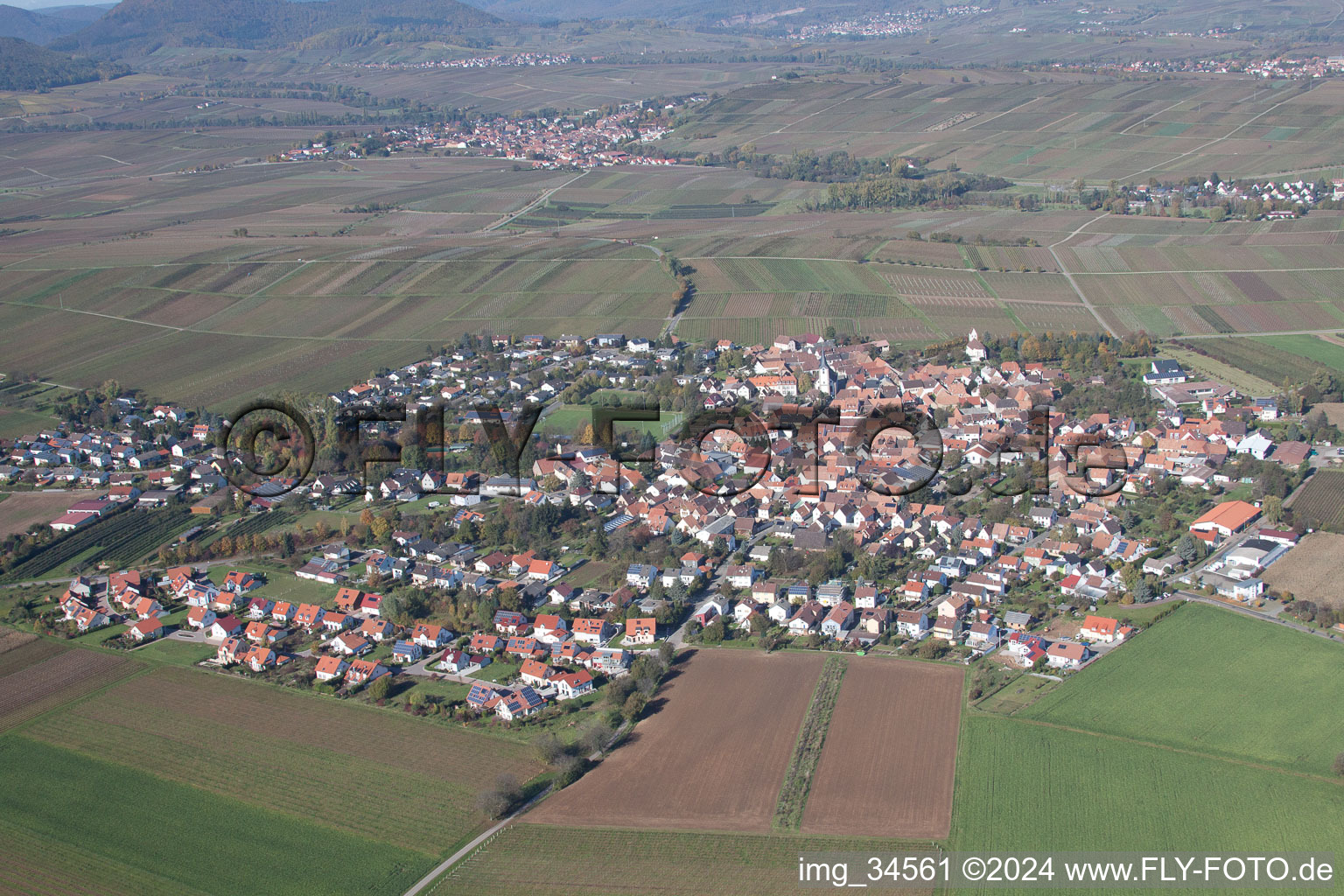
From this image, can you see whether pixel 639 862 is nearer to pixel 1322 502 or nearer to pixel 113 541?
pixel 113 541

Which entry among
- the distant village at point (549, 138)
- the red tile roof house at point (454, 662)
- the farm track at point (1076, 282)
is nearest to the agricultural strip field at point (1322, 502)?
the farm track at point (1076, 282)

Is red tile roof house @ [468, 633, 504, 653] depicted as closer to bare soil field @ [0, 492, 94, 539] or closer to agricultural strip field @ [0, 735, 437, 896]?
agricultural strip field @ [0, 735, 437, 896]

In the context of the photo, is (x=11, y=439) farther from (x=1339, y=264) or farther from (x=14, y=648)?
(x=1339, y=264)

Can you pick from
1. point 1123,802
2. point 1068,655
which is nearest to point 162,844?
point 1123,802

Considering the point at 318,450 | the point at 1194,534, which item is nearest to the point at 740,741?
the point at 1194,534

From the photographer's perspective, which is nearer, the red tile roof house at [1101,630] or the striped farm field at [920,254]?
the red tile roof house at [1101,630]

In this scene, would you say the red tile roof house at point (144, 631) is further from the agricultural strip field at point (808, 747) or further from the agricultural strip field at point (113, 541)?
the agricultural strip field at point (808, 747)
